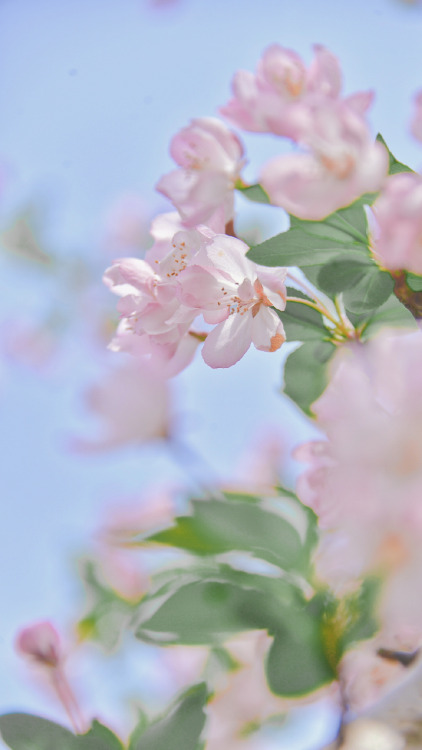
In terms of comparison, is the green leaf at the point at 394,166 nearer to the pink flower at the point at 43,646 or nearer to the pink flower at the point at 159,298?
the pink flower at the point at 159,298

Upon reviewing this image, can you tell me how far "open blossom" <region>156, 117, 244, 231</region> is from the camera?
1.70 feet

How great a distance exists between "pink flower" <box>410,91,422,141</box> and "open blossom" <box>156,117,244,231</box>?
0.49 feet

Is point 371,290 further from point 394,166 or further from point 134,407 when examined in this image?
point 134,407

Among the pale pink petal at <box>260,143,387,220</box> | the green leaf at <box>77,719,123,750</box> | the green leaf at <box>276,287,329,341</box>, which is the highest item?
the pale pink petal at <box>260,143,387,220</box>

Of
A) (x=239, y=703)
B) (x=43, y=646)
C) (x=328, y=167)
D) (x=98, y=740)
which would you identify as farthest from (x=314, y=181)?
(x=239, y=703)

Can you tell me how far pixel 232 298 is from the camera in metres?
0.52

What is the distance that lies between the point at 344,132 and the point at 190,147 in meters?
0.18

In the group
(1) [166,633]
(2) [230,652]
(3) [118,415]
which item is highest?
(1) [166,633]

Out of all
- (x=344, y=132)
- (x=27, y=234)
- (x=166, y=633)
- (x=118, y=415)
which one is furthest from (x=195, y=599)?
(x=27, y=234)

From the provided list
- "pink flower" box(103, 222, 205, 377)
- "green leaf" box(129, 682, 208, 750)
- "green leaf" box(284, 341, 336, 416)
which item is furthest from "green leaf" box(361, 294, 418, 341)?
"green leaf" box(129, 682, 208, 750)

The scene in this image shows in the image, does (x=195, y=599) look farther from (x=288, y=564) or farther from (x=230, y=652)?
(x=230, y=652)

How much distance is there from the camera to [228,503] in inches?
23.4

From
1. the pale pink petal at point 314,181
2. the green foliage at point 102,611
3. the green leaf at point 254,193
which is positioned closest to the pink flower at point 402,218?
the pale pink petal at point 314,181

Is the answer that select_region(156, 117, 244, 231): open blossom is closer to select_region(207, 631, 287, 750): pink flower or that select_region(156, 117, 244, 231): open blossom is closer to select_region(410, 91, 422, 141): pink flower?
select_region(410, 91, 422, 141): pink flower
